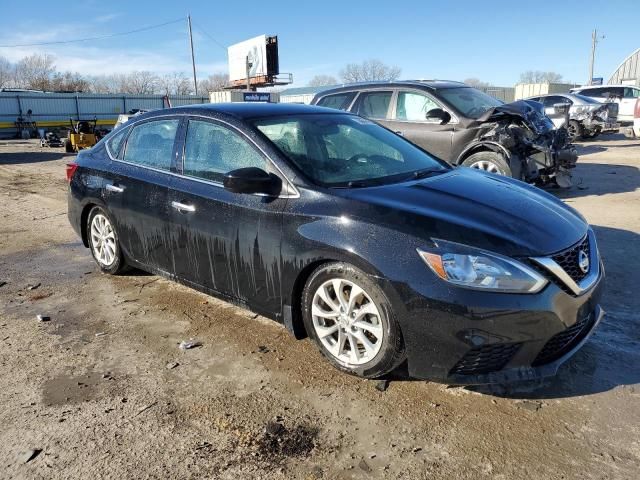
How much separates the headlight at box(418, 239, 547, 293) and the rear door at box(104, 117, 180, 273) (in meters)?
2.29

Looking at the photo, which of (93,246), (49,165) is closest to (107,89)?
(49,165)

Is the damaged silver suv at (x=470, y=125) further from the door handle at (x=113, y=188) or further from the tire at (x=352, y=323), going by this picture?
the tire at (x=352, y=323)

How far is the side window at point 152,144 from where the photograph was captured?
14.1 feet

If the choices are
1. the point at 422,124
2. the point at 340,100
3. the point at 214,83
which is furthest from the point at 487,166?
the point at 214,83

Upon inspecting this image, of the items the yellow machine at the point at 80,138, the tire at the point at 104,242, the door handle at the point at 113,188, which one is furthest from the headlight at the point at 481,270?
the yellow machine at the point at 80,138

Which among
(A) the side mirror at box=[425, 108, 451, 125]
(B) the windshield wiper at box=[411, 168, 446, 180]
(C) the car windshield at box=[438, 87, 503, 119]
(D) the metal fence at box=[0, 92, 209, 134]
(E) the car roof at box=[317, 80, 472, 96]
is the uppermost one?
(D) the metal fence at box=[0, 92, 209, 134]

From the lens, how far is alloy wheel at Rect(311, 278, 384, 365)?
3.01 m

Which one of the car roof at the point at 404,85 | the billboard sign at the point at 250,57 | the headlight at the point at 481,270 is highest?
the billboard sign at the point at 250,57

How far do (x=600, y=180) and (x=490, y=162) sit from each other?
3746mm

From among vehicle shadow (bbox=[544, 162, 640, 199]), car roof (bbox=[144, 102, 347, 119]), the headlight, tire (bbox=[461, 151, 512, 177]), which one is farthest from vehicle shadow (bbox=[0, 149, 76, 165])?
the headlight

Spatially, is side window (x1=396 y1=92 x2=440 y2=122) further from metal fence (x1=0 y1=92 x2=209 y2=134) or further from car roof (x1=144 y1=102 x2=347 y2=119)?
metal fence (x1=0 y1=92 x2=209 y2=134)

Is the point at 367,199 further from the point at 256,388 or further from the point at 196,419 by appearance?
the point at 196,419

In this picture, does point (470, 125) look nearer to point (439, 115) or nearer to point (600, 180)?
point (439, 115)

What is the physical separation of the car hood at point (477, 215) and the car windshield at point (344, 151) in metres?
0.24
